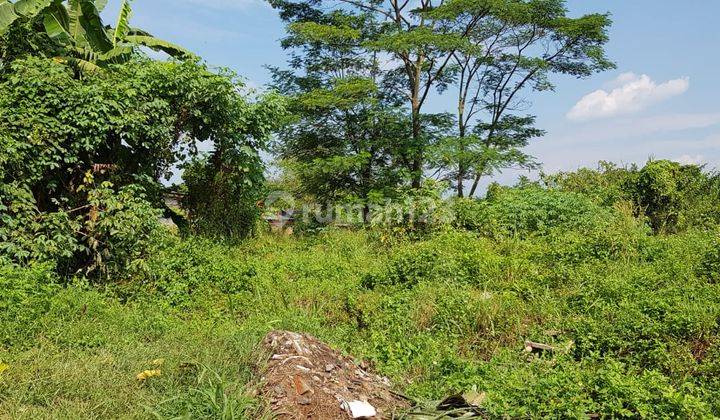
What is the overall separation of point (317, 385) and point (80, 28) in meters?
7.37

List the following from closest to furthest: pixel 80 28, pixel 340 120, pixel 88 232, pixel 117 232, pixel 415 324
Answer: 1. pixel 415 324
2. pixel 117 232
3. pixel 88 232
4. pixel 80 28
5. pixel 340 120

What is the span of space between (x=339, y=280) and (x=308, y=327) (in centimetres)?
226

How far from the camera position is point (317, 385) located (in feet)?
11.8

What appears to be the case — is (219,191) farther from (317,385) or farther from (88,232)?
(317,385)

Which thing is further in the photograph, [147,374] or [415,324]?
[415,324]

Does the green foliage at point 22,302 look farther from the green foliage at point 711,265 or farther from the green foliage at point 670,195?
the green foliage at point 670,195

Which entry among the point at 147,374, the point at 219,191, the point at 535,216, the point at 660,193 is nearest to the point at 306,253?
the point at 219,191

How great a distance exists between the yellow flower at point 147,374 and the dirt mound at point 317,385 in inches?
30.1

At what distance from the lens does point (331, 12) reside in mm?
14328

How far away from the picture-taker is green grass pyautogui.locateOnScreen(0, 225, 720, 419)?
3.43 m

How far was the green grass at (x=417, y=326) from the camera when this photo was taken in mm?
3432

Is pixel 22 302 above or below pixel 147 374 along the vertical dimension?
above

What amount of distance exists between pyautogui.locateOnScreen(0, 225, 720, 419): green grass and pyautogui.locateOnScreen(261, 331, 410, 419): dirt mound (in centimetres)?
17

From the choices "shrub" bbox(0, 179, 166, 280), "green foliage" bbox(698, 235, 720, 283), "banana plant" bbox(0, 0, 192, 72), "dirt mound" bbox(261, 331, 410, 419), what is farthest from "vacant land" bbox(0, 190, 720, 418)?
"banana plant" bbox(0, 0, 192, 72)
